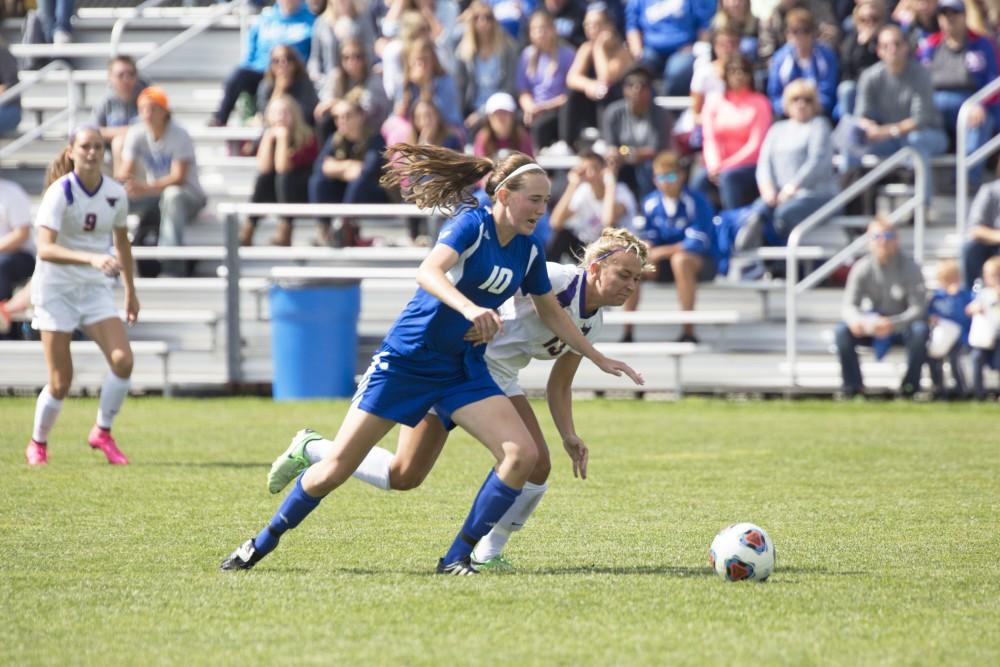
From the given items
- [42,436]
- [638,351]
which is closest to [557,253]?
[638,351]

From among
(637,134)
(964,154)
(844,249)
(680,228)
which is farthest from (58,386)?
(964,154)

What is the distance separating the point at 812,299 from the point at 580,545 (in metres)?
9.06

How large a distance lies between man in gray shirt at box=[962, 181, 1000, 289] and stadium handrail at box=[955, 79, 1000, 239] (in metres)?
0.41

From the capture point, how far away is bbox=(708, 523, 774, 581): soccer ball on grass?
21.6 ft

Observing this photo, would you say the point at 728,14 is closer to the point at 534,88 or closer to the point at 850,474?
the point at 534,88

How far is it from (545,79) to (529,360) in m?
11.0

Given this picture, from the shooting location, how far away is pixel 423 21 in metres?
17.5

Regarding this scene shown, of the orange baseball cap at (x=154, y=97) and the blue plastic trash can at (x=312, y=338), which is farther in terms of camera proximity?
the orange baseball cap at (x=154, y=97)

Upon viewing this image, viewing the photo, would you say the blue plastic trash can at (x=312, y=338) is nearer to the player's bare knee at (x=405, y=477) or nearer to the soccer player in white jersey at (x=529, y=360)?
the soccer player in white jersey at (x=529, y=360)

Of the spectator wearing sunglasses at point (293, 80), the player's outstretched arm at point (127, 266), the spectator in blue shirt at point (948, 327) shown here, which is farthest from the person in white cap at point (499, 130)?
the player's outstretched arm at point (127, 266)

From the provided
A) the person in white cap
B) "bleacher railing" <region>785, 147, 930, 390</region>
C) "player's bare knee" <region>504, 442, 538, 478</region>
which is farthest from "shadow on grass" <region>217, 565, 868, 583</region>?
the person in white cap

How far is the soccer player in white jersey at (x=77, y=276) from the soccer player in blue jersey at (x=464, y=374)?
415 cm

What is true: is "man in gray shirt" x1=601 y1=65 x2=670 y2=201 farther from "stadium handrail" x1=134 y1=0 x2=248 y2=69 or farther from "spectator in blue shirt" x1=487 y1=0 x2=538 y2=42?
"stadium handrail" x1=134 y1=0 x2=248 y2=69

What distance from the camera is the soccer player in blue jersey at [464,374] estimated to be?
21.6ft
